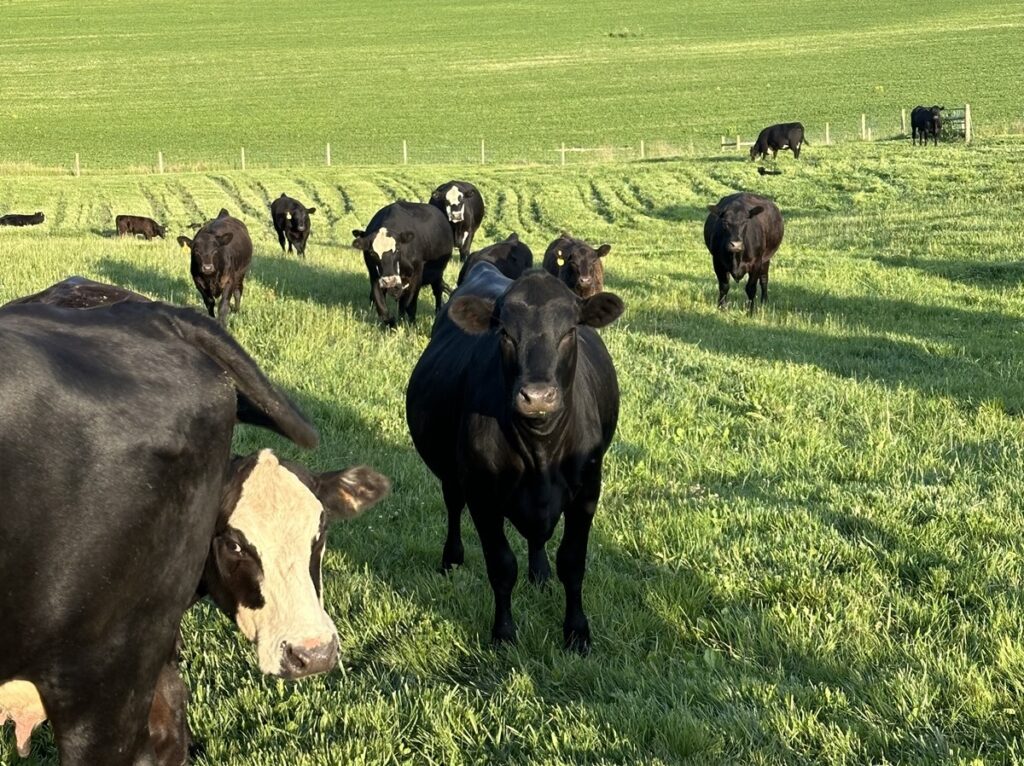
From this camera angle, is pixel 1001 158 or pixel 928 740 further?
pixel 1001 158

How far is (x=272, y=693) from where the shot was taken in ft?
14.7

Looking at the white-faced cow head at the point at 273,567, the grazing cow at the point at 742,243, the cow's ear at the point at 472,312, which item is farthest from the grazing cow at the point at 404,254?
the white-faced cow head at the point at 273,567

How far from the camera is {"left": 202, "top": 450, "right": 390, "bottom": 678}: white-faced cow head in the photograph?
11.6 ft

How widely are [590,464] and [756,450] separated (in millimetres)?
2744

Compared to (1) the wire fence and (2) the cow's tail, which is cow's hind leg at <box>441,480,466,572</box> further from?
(1) the wire fence

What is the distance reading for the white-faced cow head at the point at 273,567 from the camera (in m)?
3.55

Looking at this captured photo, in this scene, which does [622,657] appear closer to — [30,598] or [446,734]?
[446,734]

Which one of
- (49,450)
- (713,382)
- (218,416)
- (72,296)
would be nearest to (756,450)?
(713,382)

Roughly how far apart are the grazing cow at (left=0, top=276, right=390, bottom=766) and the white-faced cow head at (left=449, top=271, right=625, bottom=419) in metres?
1.43

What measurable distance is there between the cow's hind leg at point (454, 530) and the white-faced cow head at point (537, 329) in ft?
3.35

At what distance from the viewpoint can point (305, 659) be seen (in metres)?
3.52

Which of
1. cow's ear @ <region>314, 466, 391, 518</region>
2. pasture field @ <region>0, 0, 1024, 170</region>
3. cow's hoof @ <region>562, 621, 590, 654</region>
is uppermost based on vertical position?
pasture field @ <region>0, 0, 1024, 170</region>

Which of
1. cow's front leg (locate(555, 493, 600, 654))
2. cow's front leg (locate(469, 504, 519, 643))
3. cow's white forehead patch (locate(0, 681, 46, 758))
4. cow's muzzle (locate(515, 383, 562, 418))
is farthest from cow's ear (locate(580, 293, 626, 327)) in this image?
cow's white forehead patch (locate(0, 681, 46, 758))

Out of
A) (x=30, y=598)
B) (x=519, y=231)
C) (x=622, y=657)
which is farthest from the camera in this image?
(x=519, y=231)
